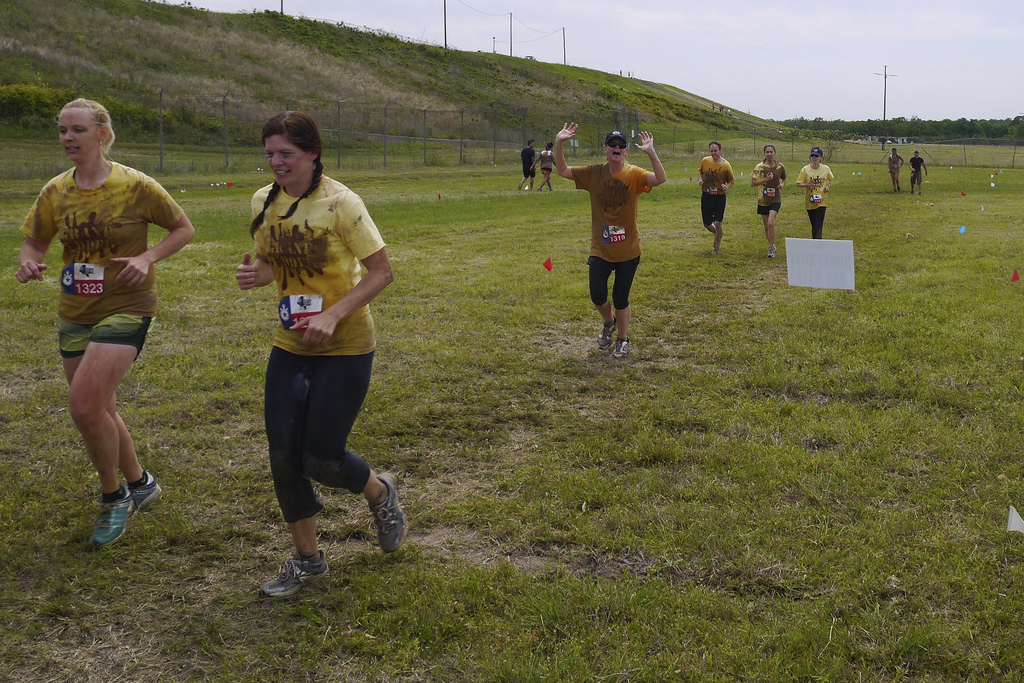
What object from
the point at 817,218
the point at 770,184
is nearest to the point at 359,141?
the point at 770,184

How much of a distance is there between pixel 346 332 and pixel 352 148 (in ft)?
132

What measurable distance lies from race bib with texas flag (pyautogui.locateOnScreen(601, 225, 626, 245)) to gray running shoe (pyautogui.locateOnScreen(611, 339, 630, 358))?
943 mm

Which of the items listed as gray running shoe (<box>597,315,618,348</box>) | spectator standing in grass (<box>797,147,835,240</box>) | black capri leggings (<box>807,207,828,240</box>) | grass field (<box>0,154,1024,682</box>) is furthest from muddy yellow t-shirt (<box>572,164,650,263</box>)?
black capri leggings (<box>807,207,828,240</box>)

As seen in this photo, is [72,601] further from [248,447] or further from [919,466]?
[919,466]

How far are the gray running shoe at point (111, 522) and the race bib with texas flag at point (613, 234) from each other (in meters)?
4.61

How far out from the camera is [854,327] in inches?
330

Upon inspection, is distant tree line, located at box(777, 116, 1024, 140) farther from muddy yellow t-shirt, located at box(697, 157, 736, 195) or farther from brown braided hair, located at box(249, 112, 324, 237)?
brown braided hair, located at box(249, 112, 324, 237)

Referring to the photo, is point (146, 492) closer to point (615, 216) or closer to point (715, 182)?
point (615, 216)

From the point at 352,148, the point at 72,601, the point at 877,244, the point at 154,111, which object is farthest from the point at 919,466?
the point at 154,111

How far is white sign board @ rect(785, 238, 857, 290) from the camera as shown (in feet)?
24.7

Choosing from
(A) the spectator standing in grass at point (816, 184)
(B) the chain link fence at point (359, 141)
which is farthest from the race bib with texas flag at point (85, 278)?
(B) the chain link fence at point (359, 141)

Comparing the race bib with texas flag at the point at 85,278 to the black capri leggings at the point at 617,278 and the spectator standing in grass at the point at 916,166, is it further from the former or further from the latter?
the spectator standing in grass at the point at 916,166

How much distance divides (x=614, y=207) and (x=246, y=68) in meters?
60.6

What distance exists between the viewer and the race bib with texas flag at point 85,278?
160 inches
